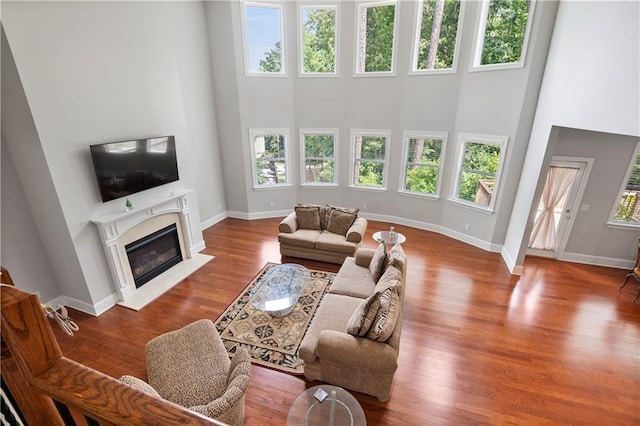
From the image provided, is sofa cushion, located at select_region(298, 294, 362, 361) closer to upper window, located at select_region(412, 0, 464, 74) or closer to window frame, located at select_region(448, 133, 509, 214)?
window frame, located at select_region(448, 133, 509, 214)

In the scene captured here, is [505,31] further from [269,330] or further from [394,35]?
[269,330]

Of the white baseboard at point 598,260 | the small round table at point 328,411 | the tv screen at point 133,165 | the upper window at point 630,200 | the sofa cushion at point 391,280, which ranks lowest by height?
the white baseboard at point 598,260

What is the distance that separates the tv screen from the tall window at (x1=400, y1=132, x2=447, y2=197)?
492cm

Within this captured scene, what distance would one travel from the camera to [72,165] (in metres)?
3.65

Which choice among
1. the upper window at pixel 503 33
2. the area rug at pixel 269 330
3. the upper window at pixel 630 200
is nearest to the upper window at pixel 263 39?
the upper window at pixel 503 33

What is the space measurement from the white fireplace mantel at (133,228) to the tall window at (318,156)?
9.99 ft

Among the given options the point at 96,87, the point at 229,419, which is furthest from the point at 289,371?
the point at 96,87

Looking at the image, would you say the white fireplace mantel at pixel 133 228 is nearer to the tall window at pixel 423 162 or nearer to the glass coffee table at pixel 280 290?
the glass coffee table at pixel 280 290

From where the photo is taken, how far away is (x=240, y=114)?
674cm

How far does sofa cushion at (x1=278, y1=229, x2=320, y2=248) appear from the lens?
5438 millimetres

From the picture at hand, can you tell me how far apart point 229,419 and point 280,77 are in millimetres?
6515

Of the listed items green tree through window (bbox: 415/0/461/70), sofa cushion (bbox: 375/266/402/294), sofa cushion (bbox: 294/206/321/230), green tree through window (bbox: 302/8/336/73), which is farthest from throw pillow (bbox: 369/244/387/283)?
green tree through window (bbox: 302/8/336/73)

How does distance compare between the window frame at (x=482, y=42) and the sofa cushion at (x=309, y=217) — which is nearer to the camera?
the window frame at (x=482, y=42)

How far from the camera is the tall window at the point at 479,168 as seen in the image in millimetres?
5715
